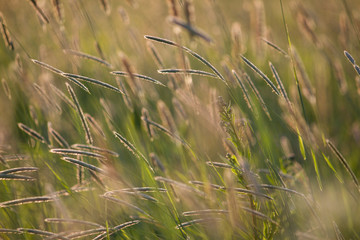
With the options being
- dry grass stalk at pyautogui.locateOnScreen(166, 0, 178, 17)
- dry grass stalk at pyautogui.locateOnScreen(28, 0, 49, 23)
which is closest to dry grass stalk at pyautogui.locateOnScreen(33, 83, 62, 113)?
dry grass stalk at pyautogui.locateOnScreen(28, 0, 49, 23)

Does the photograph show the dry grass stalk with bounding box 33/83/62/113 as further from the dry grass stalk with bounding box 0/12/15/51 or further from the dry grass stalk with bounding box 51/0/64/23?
the dry grass stalk with bounding box 51/0/64/23

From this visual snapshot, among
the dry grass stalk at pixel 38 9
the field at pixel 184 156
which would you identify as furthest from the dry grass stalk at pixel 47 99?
the dry grass stalk at pixel 38 9

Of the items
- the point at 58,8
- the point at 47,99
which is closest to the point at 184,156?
the point at 47,99

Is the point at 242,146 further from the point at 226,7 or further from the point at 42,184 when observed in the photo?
the point at 226,7

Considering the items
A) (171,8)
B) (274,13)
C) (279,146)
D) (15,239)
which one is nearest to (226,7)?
(274,13)

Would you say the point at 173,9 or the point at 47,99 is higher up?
the point at 173,9

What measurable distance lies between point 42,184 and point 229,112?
0.99 m

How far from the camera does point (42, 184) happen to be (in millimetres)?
1574

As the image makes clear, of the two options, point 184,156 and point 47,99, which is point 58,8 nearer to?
point 47,99

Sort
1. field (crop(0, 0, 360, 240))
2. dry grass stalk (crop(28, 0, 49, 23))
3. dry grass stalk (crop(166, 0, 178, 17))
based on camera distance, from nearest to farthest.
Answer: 1. field (crop(0, 0, 360, 240))
2. dry grass stalk (crop(166, 0, 178, 17))
3. dry grass stalk (crop(28, 0, 49, 23))

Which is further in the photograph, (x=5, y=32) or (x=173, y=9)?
(x=5, y=32)

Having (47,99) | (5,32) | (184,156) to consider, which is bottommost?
(184,156)

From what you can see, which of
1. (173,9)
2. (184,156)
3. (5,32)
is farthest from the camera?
(184,156)

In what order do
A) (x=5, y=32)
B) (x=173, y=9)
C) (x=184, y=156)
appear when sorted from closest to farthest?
(x=173, y=9) → (x=5, y=32) → (x=184, y=156)
